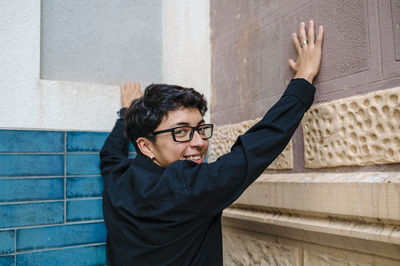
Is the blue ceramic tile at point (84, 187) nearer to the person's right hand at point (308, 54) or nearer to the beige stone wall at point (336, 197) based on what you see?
the beige stone wall at point (336, 197)

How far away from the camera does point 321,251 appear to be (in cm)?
160

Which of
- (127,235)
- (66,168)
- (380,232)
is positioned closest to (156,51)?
(66,168)

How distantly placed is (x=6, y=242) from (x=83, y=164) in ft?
1.78

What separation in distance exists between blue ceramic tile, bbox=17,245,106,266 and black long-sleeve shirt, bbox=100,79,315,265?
1.45 feet

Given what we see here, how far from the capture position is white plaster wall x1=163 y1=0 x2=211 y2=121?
2.49 m

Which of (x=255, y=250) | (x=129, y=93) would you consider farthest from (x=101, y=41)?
(x=255, y=250)

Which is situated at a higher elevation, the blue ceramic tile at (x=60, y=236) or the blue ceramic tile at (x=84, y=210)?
the blue ceramic tile at (x=84, y=210)

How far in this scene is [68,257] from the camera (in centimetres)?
208

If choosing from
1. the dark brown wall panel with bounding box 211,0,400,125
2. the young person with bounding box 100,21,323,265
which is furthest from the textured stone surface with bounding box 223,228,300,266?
the dark brown wall panel with bounding box 211,0,400,125

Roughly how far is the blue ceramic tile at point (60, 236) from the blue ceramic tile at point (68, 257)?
0.11 ft

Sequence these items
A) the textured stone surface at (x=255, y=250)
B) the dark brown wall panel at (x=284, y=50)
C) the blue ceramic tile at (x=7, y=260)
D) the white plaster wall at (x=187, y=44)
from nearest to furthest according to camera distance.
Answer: the dark brown wall panel at (x=284, y=50), the textured stone surface at (x=255, y=250), the blue ceramic tile at (x=7, y=260), the white plaster wall at (x=187, y=44)

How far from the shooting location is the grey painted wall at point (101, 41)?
2.19m

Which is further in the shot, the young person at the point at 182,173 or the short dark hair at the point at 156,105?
the short dark hair at the point at 156,105

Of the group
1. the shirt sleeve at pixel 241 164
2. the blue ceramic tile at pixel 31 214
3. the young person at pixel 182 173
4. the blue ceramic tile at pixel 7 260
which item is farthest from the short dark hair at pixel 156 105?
the blue ceramic tile at pixel 7 260
